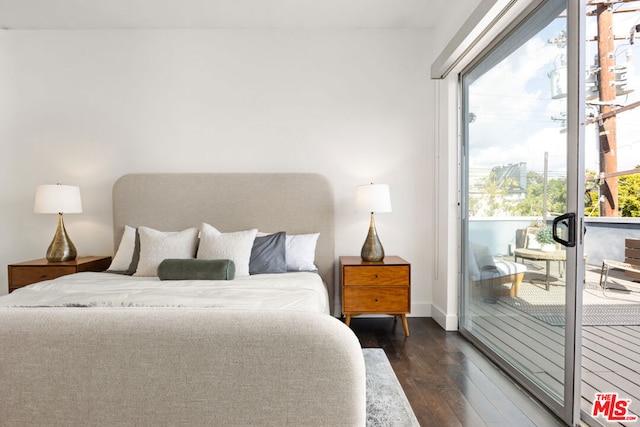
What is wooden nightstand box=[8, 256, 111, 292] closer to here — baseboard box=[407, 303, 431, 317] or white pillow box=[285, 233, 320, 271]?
white pillow box=[285, 233, 320, 271]

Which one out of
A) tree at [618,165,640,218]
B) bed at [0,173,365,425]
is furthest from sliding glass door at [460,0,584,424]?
bed at [0,173,365,425]

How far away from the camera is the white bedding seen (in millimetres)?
1849

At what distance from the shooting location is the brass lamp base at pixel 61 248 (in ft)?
10.3

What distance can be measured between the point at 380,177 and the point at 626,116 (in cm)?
189

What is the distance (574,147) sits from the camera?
1.74 m

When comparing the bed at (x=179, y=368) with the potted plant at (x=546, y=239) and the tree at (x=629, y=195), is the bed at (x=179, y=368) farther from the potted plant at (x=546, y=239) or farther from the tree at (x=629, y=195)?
the tree at (x=629, y=195)

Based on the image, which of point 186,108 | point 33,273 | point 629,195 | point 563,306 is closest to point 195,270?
point 33,273

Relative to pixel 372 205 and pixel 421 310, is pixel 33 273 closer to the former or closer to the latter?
pixel 372 205

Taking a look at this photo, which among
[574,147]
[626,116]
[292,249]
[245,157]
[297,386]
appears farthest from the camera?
[245,157]

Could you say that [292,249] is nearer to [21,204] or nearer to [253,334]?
[253,334]

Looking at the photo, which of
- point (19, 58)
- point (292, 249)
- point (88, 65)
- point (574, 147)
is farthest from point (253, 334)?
point (19, 58)

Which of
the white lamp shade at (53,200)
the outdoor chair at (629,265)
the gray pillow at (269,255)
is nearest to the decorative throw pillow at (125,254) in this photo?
the white lamp shade at (53,200)

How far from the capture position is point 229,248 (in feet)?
9.25

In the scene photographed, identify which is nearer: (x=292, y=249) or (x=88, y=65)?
(x=292, y=249)
